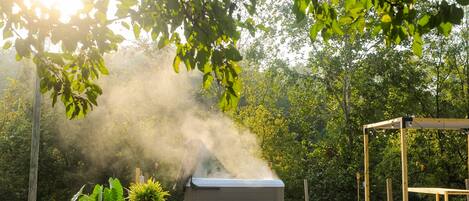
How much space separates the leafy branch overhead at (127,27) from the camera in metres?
1.98

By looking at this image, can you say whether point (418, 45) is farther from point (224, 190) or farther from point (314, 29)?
point (224, 190)

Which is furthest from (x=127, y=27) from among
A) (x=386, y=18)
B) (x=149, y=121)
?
(x=149, y=121)

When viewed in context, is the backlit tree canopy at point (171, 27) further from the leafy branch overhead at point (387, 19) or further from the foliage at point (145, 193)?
the foliage at point (145, 193)

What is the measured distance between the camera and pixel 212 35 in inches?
84.1

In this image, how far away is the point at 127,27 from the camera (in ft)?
7.29

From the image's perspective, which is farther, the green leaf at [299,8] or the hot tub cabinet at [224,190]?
the hot tub cabinet at [224,190]

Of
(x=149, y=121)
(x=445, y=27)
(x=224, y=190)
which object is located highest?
(x=149, y=121)

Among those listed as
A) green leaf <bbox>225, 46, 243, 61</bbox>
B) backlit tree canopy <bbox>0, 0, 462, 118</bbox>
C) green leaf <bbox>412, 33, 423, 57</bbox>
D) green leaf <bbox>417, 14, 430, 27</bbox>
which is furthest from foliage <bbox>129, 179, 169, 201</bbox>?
green leaf <bbox>417, 14, 430, 27</bbox>

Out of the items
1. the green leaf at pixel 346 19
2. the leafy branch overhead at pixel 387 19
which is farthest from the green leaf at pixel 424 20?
the green leaf at pixel 346 19

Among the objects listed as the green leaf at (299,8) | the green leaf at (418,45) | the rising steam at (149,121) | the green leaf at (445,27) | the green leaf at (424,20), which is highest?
the rising steam at (149,121)

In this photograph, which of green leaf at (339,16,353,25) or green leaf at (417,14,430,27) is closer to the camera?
green leaf at (417,14,430,27)

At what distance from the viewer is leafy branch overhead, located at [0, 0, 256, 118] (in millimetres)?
1976

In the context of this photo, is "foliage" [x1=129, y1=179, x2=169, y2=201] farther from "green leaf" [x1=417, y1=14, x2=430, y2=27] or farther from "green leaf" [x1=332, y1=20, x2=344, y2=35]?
"green leaf" [x1=417, y1=14, x2=430, y2=27]

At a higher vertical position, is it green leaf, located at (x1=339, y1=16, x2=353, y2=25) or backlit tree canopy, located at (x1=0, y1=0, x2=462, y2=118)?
green leaf, located at (x1=339, y1=16, x2=353, y2=25)
